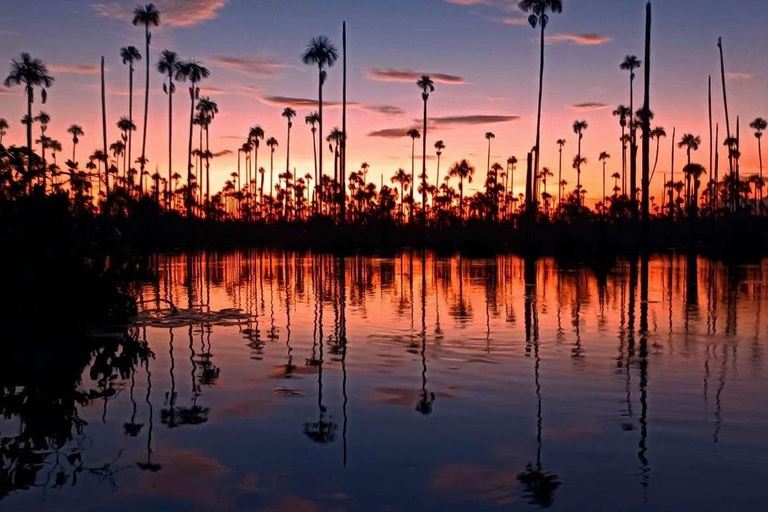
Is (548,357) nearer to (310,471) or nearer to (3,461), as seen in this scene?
(310,471)

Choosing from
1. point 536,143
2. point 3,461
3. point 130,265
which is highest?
point 536,143

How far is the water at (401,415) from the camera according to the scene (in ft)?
19.1

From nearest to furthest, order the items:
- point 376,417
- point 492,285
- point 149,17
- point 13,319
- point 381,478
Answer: point 381,478
point 376,417
point 13,319
point 492,285
point 149,17

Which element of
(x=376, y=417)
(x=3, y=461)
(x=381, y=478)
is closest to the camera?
(x=381, y=478)

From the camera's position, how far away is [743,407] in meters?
8.14

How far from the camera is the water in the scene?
5816 mm

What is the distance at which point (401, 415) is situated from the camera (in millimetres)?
8016

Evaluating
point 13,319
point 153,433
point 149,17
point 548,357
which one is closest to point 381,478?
point 153,433

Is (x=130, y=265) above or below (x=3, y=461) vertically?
above

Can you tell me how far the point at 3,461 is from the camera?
21.7 ft

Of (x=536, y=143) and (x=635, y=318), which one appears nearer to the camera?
(x=635, y=318)

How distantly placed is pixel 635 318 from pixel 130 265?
9540 mm

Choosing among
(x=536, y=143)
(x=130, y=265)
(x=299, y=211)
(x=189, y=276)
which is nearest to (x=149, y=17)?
(x=536, y=143)

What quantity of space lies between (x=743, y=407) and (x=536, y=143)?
46572 mm
